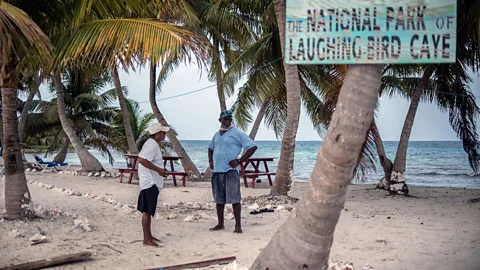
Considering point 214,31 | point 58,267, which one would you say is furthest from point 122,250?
point 214,31

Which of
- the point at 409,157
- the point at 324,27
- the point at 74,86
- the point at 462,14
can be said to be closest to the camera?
the point at 324,27

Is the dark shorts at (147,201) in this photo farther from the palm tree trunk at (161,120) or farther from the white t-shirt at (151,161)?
the palm tree trunk at (161,120)

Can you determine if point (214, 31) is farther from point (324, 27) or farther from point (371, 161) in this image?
point (324, 27)

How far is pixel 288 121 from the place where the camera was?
10.4 metres

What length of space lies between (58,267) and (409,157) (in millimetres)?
46229

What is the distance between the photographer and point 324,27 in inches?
126

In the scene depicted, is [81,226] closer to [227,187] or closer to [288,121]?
[227,187]

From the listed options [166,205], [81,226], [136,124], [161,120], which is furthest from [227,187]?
[136,124]

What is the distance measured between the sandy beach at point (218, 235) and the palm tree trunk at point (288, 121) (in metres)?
0.62

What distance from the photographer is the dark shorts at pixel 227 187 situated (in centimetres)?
720

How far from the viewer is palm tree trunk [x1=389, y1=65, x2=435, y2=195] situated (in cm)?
1194

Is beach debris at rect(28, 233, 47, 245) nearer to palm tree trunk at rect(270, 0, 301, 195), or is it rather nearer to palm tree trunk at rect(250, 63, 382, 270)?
palm tree trunk at rect(250, 63, 382, 270)

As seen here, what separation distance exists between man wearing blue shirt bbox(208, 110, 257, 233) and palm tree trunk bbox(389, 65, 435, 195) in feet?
20.1

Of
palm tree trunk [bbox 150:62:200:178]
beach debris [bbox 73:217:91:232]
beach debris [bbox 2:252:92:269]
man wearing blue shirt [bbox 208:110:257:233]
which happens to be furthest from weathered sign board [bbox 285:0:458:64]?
palm tree trunk [bbox 150:62:200:178]
